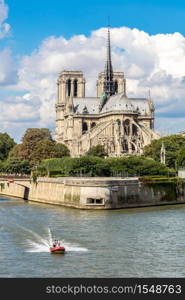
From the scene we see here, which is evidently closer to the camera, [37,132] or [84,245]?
[84,245]

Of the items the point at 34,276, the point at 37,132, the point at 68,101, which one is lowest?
the point at 34,276

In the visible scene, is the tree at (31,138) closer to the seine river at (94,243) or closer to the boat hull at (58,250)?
the seine river at (94,243)

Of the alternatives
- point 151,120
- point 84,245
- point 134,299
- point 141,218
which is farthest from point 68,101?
point 134,299

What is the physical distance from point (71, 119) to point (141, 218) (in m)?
98.6

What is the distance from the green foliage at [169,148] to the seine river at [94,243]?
43.4 meters

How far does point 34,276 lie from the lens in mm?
36188

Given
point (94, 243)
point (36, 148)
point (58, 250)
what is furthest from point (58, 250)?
point (36, 148)

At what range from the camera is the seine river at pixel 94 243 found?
37.8 meters

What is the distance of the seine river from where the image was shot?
1489 inches

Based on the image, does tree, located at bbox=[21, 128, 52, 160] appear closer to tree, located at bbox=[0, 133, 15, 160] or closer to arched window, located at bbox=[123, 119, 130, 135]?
tree, located at bbox=[0, 133, 15, 160]

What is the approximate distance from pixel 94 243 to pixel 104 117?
107998 millimetres

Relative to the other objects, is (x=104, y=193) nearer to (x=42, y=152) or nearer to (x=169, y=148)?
(x=42, y=152)

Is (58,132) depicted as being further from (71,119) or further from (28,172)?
(28,172)

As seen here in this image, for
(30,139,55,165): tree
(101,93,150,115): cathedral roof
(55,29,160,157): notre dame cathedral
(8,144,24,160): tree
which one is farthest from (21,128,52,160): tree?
(101,93,150,115): cathedral roof
